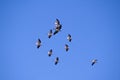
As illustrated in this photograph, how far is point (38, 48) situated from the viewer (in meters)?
48.7

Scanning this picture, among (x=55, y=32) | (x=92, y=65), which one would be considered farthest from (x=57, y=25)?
(x=92, y=65)

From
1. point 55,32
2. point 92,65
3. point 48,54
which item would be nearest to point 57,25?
point 55,32

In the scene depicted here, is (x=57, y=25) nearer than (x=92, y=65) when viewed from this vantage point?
Yes

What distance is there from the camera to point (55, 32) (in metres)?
48.6

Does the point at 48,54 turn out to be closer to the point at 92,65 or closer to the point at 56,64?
the point at 56,64

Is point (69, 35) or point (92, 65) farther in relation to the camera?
point (92, 65)

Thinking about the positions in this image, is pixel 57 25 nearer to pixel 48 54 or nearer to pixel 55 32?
pixel 55 32

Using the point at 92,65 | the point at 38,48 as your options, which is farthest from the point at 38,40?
the point at 92,65

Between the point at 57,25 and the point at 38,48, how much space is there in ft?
13.0

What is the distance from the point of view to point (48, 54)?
Answer: 50.6m

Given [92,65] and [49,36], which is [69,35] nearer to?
[49,36]

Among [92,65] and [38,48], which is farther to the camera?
[92,65]

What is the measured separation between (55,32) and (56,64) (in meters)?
4.57

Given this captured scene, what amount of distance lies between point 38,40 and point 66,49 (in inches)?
171
